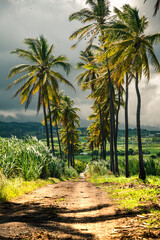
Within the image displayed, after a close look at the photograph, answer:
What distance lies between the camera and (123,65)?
13.3 metres

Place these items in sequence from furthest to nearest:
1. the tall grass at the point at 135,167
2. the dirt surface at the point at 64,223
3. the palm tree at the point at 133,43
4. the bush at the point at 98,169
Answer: the bush at the point at 98,169, the tall grass at the point at 135,167, the palm tree at the point at 133,43, the dirt surface at the point at 64,223

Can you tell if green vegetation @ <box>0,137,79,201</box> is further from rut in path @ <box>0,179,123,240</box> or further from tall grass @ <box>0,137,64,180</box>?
rut in path @ <box>0,179,123,240</box>

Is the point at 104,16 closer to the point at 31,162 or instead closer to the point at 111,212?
the point at 31,162

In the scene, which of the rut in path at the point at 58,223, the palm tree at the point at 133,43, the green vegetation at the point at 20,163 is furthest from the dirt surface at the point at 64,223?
the palm tree at the point at 133,43

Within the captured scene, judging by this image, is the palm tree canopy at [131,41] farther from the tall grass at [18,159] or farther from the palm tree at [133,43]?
the tall grass at [18,159]

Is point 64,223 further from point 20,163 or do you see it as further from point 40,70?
point 40,70

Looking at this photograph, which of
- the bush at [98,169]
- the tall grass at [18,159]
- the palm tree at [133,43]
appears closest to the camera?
the tall grass at [18,159]

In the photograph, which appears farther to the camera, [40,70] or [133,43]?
[40,70]

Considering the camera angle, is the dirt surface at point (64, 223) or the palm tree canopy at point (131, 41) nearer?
the dirt surface at point (64, 223)

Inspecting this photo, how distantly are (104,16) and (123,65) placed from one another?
6.72 meters

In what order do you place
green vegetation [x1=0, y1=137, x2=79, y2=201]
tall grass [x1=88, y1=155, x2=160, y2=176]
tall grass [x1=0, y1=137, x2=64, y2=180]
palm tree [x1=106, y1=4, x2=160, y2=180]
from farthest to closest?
tall grass [x1=88, y1=155, x2=160, y2=176]
palm tree [x1=106, y1=4, x2=160, y2=180]
tall grass [x1=0, y1=137, x2=64, y2=180]
green vegetation [x1=0, y1=137, x2=79, y2=201]

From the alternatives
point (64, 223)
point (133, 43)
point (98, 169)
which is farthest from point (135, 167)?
point (64, 223)

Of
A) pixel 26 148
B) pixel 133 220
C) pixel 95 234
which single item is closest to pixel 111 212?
pixel 133 220

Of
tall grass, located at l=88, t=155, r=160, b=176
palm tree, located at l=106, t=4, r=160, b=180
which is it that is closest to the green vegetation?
palm tree, located at l=106, t=4, r=160, b=180
